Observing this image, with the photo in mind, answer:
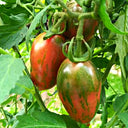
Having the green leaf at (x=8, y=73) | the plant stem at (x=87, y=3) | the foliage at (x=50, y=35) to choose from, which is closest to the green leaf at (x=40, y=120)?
the foliage at (x=50, y=35)

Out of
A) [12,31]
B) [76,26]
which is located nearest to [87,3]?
[76,26]

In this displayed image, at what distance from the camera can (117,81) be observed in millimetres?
3674

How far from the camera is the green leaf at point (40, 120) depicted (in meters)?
0.48

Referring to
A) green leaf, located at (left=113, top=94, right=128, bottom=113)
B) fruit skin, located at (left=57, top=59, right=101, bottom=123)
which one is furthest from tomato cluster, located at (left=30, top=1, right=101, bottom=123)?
green leaf, located at (left=113, top=94, right=128, bottom=113)

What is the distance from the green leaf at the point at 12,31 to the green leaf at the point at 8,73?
0.10 m

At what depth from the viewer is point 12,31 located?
0.56m

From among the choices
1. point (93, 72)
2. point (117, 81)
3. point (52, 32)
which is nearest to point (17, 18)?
point (52, 32)

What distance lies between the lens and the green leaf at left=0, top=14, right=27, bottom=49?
541 millimetres

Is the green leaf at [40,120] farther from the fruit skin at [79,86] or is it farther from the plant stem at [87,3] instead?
the plant stem at [87,3]

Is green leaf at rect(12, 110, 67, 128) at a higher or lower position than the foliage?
lower

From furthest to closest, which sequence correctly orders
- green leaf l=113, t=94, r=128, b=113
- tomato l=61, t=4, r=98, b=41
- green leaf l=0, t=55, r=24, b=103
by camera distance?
1. green leaf l=113, t=94, r=128, b=113
2. tomato l=61, t=4, r=98, b=41
3. green leaf l=0, t=55, r=24, b=103

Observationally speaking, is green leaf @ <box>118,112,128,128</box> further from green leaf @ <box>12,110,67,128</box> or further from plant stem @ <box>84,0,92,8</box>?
plant stem @ <box>84,0,92,8</box>

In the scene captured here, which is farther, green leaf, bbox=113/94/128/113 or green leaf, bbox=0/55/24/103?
green leaf, bbox=113/94/128/113

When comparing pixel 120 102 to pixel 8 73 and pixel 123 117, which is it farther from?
pixel 8 73
